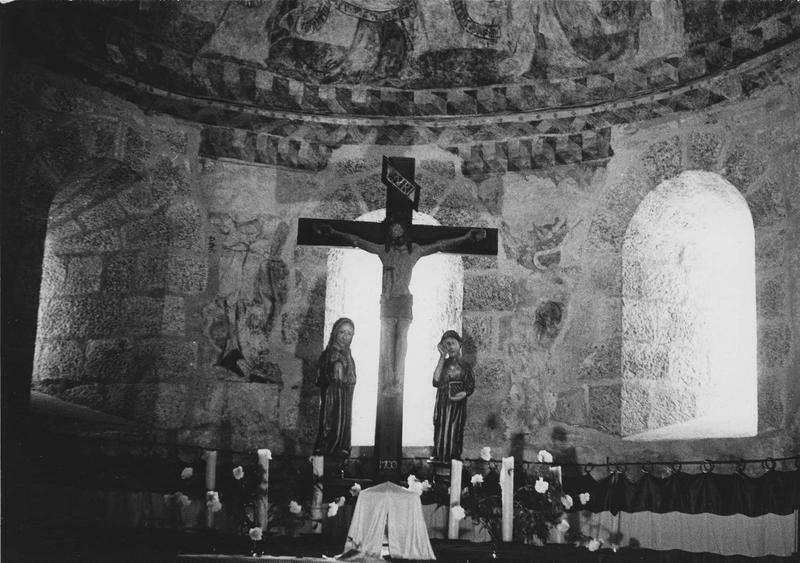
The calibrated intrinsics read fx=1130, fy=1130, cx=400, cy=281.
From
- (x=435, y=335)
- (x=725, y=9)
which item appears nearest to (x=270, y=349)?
(x=435, y=335)

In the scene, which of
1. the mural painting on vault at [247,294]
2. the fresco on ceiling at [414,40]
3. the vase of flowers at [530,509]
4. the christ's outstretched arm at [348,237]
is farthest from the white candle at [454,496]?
the fresco on ceiling at [414,40]

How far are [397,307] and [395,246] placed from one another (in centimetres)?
60

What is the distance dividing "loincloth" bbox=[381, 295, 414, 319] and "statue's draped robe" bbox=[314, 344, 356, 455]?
0.73 metres

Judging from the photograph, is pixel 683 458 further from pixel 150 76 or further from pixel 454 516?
pixel 150 76

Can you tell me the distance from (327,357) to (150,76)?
3.37m

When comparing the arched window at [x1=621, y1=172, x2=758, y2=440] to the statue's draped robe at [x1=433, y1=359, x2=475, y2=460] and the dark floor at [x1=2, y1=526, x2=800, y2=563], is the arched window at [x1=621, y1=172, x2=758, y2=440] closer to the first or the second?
the statue's draped robe at [x1=433, y1=359, x2=475, y2=460]

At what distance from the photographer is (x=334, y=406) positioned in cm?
1057

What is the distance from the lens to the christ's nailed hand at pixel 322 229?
10500mm

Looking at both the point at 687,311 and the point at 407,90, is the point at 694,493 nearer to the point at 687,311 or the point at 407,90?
the point at 687,311

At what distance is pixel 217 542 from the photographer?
8.37 m

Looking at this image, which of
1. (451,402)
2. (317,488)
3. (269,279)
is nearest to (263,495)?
(317,488)

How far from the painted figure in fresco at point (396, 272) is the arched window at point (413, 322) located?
56.2 inches

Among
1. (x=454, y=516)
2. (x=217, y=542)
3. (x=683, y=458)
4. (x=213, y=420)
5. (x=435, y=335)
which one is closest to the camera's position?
(x=217, y=542)

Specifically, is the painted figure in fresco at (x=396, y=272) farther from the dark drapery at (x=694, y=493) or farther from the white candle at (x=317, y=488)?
the dark drapery at (x=694, y=493)
